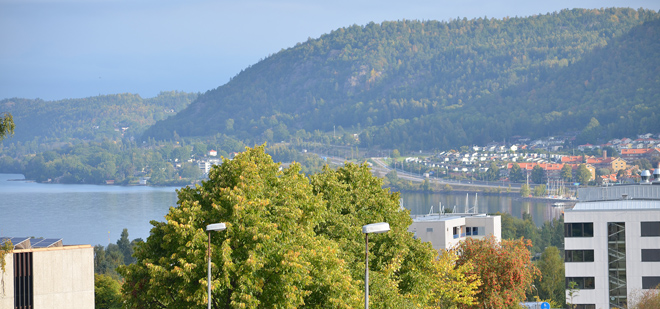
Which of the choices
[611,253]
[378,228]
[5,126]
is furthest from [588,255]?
[5,126]

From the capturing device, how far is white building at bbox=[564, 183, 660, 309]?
36094 mm

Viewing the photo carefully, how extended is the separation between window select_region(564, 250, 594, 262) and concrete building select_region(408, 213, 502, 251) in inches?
665

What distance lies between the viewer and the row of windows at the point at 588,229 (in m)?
36.3

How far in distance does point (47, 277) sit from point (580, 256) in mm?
23181

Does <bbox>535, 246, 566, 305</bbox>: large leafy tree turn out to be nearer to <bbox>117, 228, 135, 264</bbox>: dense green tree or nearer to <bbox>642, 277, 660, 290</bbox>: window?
<bbox>642, 277, 660, 290</bbox>: window

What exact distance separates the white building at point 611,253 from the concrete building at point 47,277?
2146 cm

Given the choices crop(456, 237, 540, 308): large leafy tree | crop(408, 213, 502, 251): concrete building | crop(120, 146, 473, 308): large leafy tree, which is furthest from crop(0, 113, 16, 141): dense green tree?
crop(408, 213, 502, 251): concrete building

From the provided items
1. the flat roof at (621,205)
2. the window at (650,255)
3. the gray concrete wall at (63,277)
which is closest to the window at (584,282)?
the window at (650,255)

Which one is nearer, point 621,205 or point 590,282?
point 590,282

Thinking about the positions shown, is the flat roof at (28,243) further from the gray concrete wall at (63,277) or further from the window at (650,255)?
the window at (650,255)

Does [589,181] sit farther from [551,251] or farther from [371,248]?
[371,248]

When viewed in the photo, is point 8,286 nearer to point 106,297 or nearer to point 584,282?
point 106,297

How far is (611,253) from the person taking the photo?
1441 inches

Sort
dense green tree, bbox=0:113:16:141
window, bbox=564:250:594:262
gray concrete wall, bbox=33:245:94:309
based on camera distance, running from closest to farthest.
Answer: dense green tree, bbox=0:113:16:141 < gray concrete wall, bbox=33:245:94:309 < window, bbox=564:250:594:262
